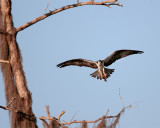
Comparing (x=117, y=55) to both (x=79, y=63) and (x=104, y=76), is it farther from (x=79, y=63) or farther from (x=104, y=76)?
(x=79, y=63)

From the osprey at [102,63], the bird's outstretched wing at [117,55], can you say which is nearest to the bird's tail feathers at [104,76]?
the osprey at [102,63]

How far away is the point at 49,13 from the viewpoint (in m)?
7.13

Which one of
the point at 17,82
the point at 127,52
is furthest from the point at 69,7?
the point at 127,52

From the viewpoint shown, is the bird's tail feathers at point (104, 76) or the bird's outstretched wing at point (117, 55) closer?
the bird's outstretched wing at point (117, 55)

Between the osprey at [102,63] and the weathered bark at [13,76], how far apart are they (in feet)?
7.66

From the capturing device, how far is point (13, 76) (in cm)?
711

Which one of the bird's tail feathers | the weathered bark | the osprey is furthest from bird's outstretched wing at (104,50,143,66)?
the weathered bark

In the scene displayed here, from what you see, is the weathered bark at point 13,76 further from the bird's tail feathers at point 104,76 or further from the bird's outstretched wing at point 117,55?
the bird's tail feathers at point 104,76

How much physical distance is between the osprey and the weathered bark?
2.33 metres

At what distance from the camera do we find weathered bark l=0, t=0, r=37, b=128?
22.4ft

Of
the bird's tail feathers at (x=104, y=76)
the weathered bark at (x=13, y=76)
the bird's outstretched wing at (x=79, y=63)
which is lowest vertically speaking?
the weathered bark at (x=13, y=76)

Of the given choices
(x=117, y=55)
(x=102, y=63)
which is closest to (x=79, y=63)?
(x=102, y=63)

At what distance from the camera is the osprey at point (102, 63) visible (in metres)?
9.52

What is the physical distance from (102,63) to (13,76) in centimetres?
325
